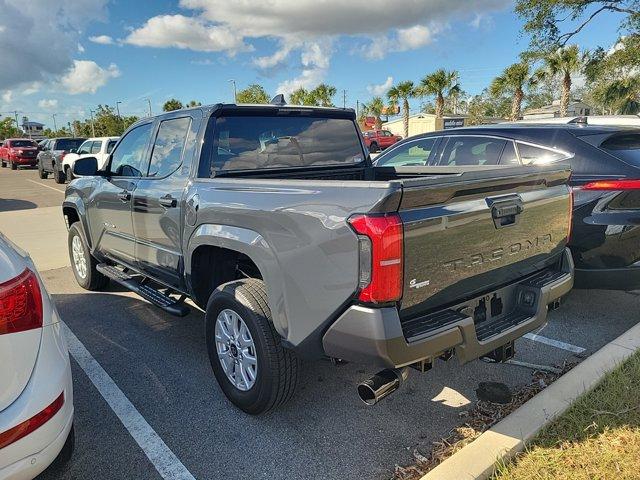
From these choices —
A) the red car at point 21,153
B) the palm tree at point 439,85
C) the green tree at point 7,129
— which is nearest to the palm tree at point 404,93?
the palm tree at point 439,85

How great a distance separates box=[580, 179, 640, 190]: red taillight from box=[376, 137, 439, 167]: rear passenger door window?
204cm

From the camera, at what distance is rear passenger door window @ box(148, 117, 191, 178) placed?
3.73 meters

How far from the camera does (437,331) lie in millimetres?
2328

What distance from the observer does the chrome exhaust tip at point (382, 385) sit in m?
2.37

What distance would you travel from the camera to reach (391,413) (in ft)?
10.2

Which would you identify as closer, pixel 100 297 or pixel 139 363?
pixel 139 363

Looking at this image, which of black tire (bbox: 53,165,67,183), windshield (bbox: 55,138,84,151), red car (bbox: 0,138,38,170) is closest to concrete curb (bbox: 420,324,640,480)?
black tire (bbox: 53,165,67,183)

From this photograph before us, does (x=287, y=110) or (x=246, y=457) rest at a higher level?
(x=287, y=110)

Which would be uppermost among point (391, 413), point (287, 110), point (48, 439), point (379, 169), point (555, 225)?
point (287, 110)

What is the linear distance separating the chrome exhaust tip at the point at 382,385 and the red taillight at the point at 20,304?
1.51m

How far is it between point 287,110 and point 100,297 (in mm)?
3234

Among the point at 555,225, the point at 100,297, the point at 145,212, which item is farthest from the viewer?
the point at 100,297

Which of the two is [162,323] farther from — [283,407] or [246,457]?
[246,457]

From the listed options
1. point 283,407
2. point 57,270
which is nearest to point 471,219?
point 283,407
